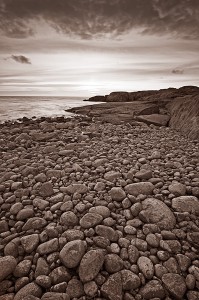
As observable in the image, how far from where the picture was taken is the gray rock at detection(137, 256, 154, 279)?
1813 millimetres

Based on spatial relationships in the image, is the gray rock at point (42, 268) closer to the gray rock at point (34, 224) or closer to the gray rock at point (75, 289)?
the gray rock at point (75, 289)

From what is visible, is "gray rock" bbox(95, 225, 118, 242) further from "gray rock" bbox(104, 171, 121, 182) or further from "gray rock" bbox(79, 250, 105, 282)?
"gray rock" bbox(104, 171, 121, 182)

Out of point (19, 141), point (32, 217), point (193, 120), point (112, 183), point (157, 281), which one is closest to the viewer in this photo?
point (157, 281)

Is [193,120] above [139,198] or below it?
above

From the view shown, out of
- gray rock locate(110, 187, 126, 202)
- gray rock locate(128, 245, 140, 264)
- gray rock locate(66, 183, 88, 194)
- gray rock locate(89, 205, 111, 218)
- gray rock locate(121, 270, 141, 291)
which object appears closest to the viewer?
gray rock locate(121, 270, 141, 291)

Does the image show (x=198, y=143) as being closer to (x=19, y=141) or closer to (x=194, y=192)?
(x=194, y=192)

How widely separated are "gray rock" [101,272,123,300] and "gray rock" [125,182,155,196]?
128 centimetres

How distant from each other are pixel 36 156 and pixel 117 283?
340 cm

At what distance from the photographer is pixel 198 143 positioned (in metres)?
5.28

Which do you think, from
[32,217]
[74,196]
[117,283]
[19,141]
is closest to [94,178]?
[74,196]

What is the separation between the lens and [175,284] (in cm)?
172

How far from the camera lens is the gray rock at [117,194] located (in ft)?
9.29

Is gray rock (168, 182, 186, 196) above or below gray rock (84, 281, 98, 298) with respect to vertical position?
above

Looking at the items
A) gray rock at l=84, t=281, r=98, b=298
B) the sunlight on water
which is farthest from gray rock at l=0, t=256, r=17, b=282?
the sunlight on water
